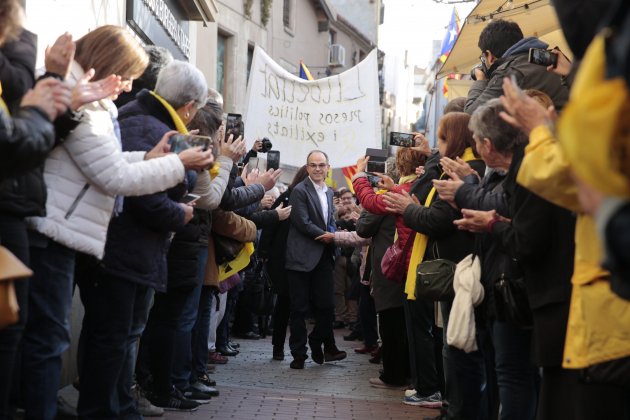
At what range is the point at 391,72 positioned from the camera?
7081cm

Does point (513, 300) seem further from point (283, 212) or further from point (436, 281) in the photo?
point (283, 212)

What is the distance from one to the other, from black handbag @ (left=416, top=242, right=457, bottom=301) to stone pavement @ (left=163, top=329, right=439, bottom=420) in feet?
5.15

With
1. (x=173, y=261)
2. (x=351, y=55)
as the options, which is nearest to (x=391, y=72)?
(x=351, y=55)

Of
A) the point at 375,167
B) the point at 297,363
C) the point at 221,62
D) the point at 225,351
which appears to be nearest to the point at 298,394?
the point at 297,363

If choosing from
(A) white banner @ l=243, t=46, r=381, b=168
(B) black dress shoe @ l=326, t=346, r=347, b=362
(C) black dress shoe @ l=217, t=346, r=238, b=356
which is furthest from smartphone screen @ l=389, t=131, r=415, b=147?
(A) white banner @ l=243, t=46, r=381, b=168

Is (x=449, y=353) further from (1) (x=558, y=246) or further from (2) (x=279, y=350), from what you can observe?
(2) (x=279, y=350)

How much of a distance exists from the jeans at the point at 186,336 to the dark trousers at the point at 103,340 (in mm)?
1706

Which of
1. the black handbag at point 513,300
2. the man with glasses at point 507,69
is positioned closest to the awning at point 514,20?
the man with glasses at point 507,69

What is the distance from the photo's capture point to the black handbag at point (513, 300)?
15.5ft

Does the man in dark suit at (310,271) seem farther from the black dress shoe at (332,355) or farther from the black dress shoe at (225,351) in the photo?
the black dress shoe at (225,351)

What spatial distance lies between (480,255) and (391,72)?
66.2m

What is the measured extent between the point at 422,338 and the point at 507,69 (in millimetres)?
2280

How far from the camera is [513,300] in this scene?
4777 millimetres

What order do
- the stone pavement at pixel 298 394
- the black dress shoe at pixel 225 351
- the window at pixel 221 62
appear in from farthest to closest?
the window at pixel 221 62 → the black dress shoe at pixel 225 351 → the stone pavement at pixel 298 394
